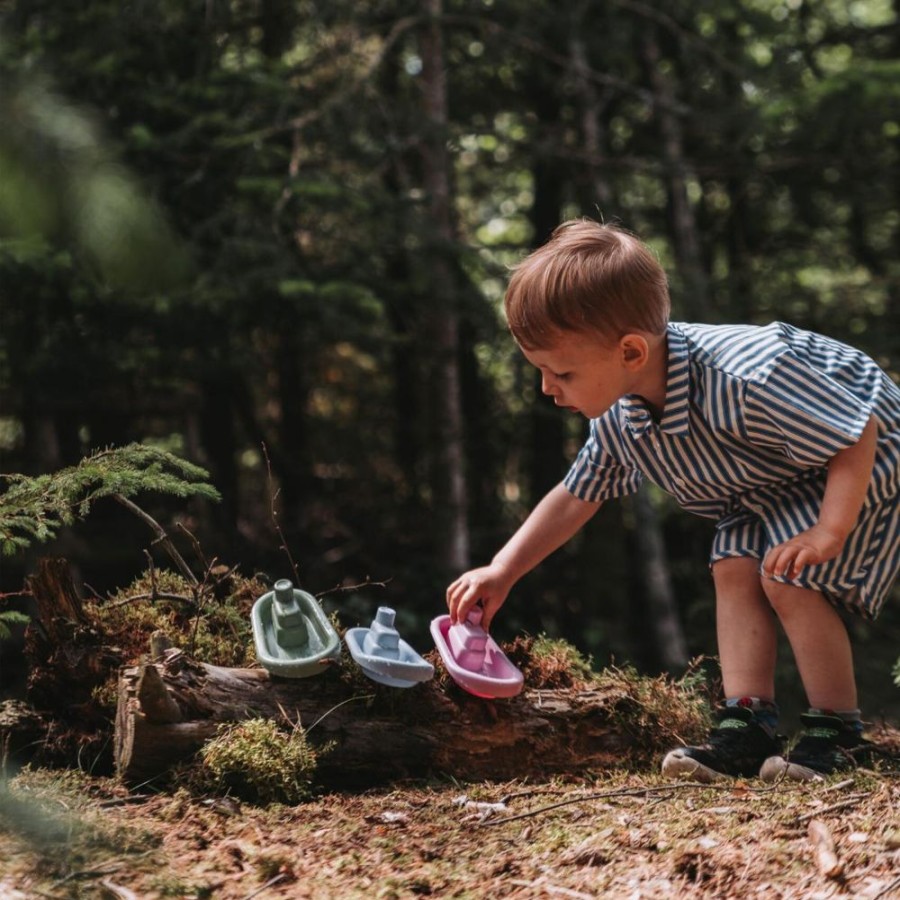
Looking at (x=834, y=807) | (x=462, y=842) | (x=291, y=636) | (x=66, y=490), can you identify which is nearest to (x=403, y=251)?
(x=291, y=636)

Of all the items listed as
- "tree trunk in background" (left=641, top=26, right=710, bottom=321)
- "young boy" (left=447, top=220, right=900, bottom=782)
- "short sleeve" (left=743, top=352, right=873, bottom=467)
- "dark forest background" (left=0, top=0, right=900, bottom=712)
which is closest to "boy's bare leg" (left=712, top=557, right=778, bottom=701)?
"young boy" (left=447, top=220, right=900, bottom=782)

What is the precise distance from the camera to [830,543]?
2547mm

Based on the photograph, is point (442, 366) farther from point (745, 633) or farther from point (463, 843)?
point (463, 843)

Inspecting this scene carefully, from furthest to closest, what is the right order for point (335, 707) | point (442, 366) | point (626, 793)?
1. point (442, 366)
2. point (335, 707)
3. point (626, 793)

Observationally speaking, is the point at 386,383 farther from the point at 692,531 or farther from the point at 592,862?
the point at 592,862

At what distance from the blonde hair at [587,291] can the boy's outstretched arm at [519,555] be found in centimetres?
60

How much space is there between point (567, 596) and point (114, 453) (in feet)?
20.4

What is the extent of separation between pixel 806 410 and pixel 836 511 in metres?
0.26

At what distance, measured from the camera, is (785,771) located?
8.83 ft

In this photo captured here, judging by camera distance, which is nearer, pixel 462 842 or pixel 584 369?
pixel 462 842

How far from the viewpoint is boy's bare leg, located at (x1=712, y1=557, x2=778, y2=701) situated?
2955mm

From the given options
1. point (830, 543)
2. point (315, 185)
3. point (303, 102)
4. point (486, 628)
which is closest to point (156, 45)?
point (303, 102)

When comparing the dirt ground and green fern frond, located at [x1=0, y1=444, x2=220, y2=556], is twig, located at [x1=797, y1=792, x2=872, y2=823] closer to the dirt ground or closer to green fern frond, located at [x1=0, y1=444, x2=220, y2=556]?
the dirt ground

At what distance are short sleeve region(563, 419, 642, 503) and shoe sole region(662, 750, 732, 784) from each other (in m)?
0.77
